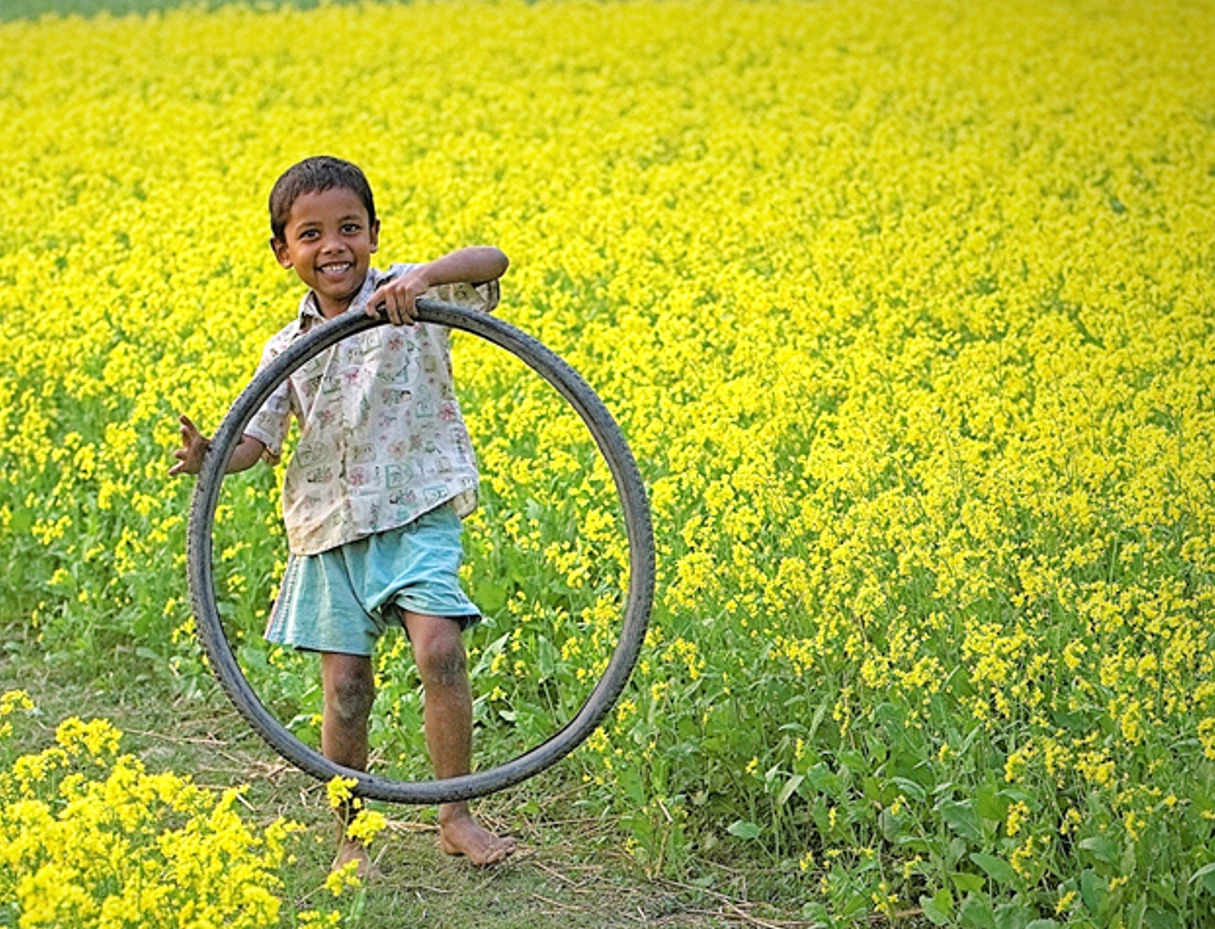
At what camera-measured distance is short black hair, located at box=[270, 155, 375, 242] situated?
494 centimetres

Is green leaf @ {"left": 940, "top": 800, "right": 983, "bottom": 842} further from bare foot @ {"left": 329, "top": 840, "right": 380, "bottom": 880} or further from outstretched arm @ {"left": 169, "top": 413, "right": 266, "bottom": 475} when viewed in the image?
outstretched arm @ {"left": 169, "top": 413, "right": 266, "bottom": 475}

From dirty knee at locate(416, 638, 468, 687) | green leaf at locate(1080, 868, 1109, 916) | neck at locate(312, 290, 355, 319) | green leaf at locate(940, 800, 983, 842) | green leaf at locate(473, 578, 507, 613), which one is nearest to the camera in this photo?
green leaf at locate(1080, 868, 1109, 916)

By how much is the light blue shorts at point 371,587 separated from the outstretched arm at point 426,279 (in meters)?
0.56

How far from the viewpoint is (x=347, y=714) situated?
502 centimetres

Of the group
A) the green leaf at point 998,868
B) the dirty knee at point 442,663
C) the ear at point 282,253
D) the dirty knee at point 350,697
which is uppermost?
the ear at point 282,253

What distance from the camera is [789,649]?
5.23m

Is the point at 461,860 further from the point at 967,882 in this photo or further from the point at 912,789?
the point at 967,882

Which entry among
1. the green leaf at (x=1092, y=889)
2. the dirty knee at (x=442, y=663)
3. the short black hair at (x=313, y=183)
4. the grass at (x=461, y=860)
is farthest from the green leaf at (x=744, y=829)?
the short black hair at (x=313, y=183)

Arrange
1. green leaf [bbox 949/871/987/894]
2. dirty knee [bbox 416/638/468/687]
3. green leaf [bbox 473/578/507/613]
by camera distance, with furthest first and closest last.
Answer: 1. green leaf [bbox 473/578/507/613]
2. dirty knee [bbox 416/638/468/687]
3. green leaf [bbox 949/871/987/894]

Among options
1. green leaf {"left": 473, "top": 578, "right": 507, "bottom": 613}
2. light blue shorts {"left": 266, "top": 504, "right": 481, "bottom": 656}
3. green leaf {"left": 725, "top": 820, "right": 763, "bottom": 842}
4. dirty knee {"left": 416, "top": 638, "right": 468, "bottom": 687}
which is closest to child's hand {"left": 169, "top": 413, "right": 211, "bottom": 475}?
light blue shorts {"left": 266, "top": 504, "right": 481, "bottom": 656}

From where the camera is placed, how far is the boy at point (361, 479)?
193 inches

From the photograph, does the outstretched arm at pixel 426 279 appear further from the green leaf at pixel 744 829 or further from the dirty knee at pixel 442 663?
the green leaf at pixel 744 829

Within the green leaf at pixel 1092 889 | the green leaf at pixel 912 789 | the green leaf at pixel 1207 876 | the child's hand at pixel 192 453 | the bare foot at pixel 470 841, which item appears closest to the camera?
the green leaf at pixel 1207 876

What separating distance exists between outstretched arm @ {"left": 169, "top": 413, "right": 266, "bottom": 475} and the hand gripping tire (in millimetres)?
72
